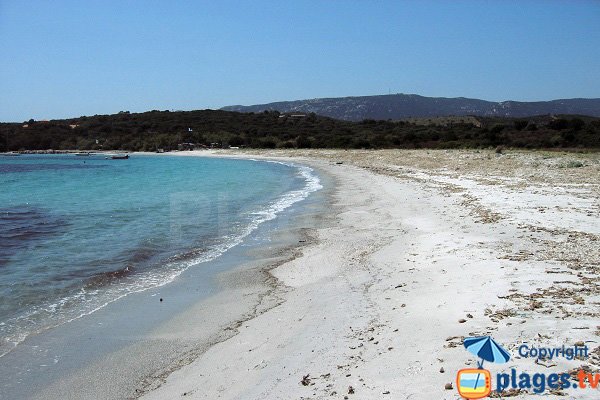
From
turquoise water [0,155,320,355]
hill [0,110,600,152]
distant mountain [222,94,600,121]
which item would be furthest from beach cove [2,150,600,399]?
distant mountain [222,94,600,121]

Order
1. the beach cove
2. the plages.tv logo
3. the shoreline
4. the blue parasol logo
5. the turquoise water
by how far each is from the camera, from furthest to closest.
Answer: the turquoise water
the shoreline
the beach cove
the blue parasol logo
the plages.tv logo

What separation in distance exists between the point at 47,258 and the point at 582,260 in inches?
348

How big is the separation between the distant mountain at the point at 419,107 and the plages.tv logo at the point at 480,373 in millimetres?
118864

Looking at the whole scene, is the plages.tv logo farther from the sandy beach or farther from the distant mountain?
the distant mountain

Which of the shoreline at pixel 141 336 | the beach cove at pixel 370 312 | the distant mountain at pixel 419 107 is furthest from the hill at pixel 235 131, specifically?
the shoreline at pixel 141 336

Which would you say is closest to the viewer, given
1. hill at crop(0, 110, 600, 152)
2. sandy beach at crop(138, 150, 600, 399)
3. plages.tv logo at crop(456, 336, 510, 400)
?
plages.tv logo at crop(456, 336, 510, 400)

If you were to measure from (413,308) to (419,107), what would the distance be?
14448 cm

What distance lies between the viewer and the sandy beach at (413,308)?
12.5ft

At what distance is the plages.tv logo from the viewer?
318 cm

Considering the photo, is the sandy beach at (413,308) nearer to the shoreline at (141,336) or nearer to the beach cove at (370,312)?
the beach cove at (370,312)

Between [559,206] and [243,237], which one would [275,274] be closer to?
[243,237]

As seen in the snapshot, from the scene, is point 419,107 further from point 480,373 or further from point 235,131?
point 480,373

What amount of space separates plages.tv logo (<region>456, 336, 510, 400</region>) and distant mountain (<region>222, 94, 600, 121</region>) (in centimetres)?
11886

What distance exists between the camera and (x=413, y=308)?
210 inches
